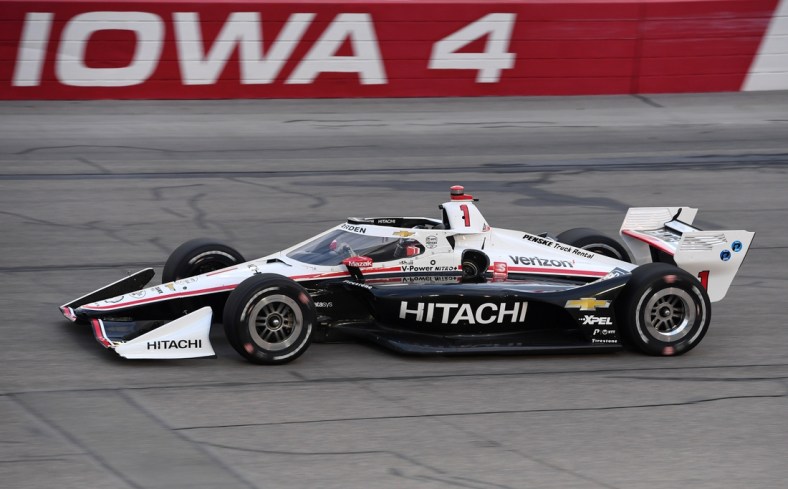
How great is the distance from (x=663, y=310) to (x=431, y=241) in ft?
5.61

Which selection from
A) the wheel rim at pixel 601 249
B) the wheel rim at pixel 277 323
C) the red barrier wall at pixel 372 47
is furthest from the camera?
the red barrier wall at pixel 372 47

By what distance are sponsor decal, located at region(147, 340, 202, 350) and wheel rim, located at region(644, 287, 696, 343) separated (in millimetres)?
3105

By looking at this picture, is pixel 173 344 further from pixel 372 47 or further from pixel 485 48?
pixel 485 48

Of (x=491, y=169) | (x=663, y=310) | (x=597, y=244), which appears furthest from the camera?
(x=491, y=169)

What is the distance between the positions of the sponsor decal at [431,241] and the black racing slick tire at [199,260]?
4.77 feet

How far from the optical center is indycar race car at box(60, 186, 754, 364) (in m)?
7.96

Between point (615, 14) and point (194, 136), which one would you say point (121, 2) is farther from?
point (615, 14)

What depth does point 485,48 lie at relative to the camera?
814 inches

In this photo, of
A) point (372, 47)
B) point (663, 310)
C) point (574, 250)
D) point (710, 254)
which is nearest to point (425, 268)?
point (574, 250)

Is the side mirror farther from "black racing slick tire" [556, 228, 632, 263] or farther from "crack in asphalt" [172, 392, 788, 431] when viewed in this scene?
"black racing slick tire" [556, 228, 632, 263]

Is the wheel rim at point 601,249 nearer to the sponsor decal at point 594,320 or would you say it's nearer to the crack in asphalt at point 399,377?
the sponsor decal at point 594,320

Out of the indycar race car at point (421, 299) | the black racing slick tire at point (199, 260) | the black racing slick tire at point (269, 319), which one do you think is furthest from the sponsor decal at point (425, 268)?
the black racing slick tire at point (199, 260)

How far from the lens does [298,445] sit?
6.55 meters

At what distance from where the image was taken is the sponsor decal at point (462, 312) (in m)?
8.29
